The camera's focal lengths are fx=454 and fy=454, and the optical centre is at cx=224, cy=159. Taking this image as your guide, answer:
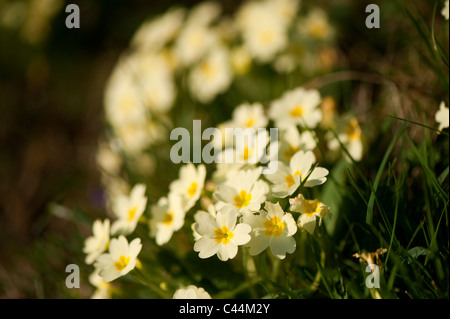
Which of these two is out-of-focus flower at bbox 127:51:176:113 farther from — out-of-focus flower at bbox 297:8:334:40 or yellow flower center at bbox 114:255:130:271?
yellow flower center at bbox 114:255:130:271

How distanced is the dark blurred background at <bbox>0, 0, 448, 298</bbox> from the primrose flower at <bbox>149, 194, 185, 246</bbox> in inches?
32.6

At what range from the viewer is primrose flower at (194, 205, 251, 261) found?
96 centimetres

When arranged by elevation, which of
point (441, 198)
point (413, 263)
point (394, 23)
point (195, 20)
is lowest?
point (413, 263)

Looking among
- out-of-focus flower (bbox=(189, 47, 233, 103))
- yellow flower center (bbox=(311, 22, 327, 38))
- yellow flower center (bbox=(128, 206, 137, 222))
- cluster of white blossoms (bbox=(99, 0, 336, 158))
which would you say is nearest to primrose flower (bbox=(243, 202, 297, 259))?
yellow flower center (bbox=(128, 206, 137, 222))

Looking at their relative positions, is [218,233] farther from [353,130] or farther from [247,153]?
[353,130]

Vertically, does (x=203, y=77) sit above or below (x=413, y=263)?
above

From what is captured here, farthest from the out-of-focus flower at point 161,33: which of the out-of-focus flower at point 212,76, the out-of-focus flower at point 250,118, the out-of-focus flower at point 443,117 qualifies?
the out-of-focus flower at point 443,117

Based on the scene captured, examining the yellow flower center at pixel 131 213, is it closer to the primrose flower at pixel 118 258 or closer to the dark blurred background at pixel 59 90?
the primrose flower at pixel 118 258

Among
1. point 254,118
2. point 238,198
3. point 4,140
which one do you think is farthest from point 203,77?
point 4,140

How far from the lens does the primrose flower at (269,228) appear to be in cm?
95

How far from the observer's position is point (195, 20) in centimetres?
225

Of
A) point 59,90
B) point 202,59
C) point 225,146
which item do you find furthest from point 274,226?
point 59,90

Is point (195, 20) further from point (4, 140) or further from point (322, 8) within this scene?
point (4, 140)

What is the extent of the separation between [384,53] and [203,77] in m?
0.84
